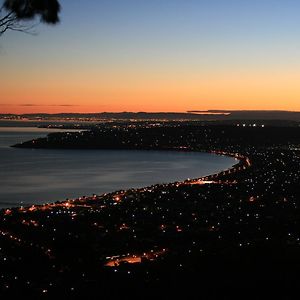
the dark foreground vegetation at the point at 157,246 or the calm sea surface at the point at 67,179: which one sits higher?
the dark foreground vegetation at the point at 157,246

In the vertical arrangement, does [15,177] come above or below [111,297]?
below

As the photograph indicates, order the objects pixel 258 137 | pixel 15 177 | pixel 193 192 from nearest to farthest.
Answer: pixel 193 192 → pixel 15 177 → pixel 258 137

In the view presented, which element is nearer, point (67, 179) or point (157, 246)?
point (157, 246)

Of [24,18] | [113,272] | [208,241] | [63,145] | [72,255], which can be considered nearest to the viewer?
[24,18]

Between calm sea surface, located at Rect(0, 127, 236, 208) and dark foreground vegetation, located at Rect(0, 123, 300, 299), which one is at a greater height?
dark foreground vegetation, located at Rect(0, 123, 300, 299)

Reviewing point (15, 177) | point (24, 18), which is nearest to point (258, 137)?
point (15, 177)

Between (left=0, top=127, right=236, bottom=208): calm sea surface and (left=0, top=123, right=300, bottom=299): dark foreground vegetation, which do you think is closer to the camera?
(left=0, top=123, right=300, bottom=299): dark foreground vegetation

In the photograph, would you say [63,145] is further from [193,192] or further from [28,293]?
[28,293]

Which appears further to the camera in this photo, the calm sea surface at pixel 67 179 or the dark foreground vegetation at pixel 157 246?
the calm sea surface at pixel 67 179
